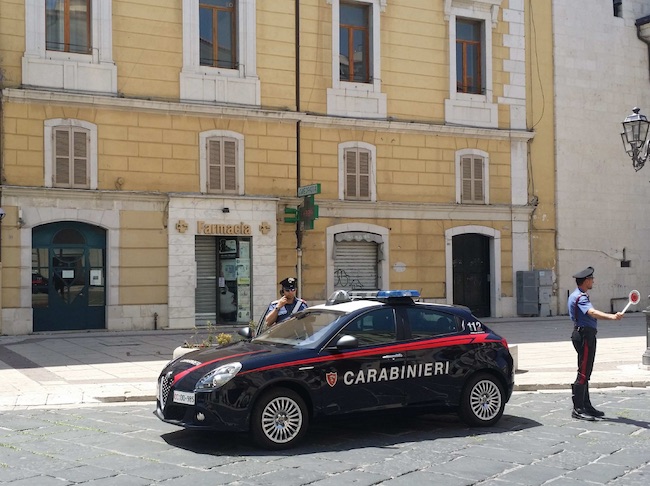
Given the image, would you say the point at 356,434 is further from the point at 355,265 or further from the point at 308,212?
the point at 355,265

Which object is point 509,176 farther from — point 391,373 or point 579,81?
point 391,373

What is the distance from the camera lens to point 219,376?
824 centimetres

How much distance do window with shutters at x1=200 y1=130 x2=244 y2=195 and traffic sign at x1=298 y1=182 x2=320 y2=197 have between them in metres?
1.61

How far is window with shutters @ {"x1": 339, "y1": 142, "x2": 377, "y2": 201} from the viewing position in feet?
80.6

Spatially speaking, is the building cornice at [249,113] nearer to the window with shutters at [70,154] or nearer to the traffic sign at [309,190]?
the window with shutters at [70,154]

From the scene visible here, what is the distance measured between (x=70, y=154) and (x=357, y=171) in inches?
319

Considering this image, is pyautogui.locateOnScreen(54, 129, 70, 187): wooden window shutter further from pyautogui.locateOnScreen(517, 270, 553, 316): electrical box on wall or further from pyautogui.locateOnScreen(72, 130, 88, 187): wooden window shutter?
pyautogui.locateOnScreen(517, 270, 553, 316): electrical box on wall

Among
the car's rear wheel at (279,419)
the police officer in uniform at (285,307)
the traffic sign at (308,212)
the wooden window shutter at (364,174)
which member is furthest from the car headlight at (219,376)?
the wooden window shutter at (364,174)

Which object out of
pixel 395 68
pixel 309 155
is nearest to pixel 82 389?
pixel 309 155

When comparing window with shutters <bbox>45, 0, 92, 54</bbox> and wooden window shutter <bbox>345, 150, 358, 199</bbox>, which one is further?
wooden window shutter <bbox>345, 150, 358, 199</bbox>

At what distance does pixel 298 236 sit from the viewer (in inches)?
934

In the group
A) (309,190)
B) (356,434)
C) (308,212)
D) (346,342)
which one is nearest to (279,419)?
(346,342)

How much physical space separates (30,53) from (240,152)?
230 inches

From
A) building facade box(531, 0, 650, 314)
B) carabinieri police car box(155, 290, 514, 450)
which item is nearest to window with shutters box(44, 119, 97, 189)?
carabinieri police car box(155, 290, 514, 450)
